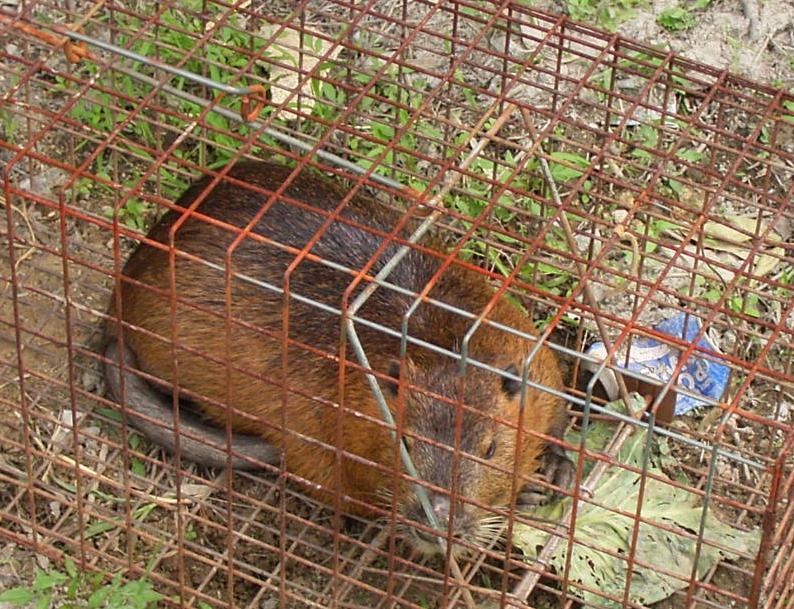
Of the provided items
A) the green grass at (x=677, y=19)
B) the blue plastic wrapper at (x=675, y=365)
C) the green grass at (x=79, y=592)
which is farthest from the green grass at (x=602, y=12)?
the green grass at (x=79, y=592)

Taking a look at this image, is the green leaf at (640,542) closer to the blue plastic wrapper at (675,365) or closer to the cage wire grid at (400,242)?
the cage wire grid at (400,242)

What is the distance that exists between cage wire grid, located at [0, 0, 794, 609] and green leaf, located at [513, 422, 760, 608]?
0.08 ft

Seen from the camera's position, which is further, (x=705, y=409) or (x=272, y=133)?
(x=705, y=409)

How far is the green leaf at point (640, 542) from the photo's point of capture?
4.57 m

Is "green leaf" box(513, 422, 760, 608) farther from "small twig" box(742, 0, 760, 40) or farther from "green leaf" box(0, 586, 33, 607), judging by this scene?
"small twig" box(742, 0, 760, 40)

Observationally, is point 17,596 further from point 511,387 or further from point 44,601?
point 511,387

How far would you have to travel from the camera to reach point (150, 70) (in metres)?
5.66

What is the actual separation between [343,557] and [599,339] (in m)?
1.26

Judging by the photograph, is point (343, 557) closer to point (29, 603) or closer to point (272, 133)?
point (29, 603)

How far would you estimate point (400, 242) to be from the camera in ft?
12.0

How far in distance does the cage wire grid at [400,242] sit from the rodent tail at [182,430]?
72mm

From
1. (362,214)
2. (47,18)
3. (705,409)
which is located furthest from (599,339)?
(47,18)

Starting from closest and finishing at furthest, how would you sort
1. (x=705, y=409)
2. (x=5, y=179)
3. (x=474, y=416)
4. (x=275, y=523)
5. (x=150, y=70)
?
(x=5, y=179)
(x=474, y=416)
(x=275, y=523)
(x=705, y=409)
(x=150, y=70)

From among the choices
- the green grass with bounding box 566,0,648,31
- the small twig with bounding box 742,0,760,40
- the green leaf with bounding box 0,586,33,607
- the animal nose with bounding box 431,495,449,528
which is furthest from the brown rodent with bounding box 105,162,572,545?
the small twig with bounding box 742,0,760,40
